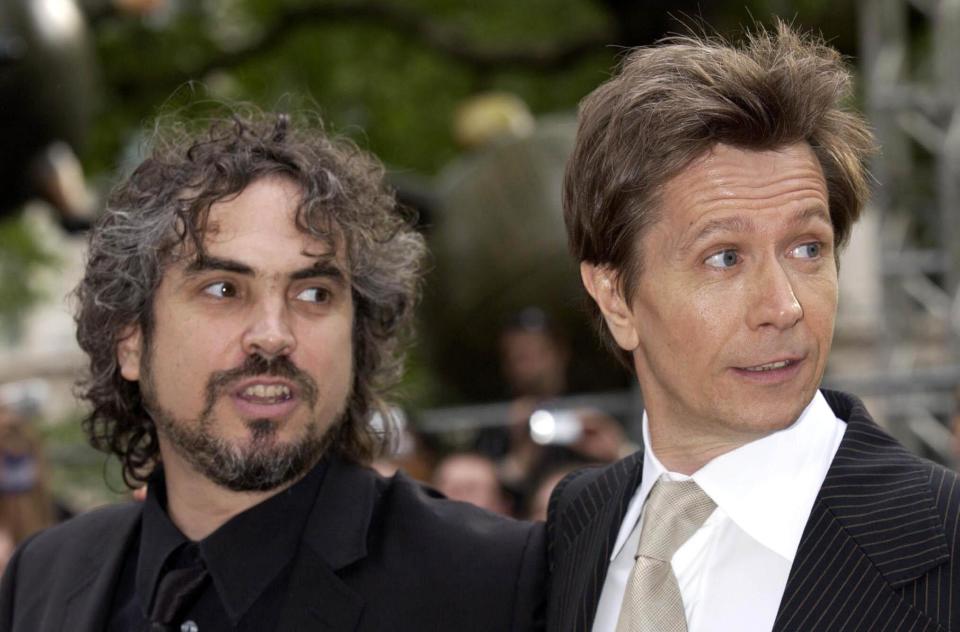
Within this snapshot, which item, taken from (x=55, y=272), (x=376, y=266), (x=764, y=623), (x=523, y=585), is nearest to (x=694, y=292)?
(x=764, y=623)

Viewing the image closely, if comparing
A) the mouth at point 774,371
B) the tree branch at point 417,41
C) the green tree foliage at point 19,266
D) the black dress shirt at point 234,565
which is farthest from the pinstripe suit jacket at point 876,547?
the green tree foliage at point 19,266

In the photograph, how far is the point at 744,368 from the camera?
102 inches

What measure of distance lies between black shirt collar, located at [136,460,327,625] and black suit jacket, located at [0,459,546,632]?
0.03 metres

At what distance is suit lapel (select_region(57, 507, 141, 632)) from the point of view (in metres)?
3.18

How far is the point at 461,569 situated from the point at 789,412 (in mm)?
837

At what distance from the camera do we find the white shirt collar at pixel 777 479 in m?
2.57

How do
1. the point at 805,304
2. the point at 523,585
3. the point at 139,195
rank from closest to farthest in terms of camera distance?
the point at 805,304 < the point at 523,585 < the point at 139,195

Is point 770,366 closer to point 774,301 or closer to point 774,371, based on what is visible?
point 774,371

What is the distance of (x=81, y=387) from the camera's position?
12.2 ft

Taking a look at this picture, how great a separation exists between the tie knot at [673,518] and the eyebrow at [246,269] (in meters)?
0.88

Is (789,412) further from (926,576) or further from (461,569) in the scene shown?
(461,569)

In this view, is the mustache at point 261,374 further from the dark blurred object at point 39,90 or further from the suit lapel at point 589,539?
the dark blurred object at point 39,90

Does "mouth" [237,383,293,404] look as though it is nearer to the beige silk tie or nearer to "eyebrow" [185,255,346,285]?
"eyebrow" [185,255,346,285]

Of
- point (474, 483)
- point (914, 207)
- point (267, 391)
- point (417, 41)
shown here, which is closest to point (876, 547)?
point (267, 391)
